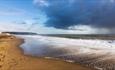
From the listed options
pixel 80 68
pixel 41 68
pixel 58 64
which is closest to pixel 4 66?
pixel 41 68

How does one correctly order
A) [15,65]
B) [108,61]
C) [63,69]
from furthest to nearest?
[108,61], [15,65], [63,69]

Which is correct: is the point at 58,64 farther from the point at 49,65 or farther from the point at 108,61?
the point at 108,61

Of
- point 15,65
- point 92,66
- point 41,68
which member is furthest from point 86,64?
point 15,65

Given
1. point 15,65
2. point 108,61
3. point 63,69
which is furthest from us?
point 108,61

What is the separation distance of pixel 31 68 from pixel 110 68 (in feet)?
14.8

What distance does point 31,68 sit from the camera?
1373 centimetres

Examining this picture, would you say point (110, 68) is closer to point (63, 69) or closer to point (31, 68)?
point (63, 69)

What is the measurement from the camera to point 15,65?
14.3 metres

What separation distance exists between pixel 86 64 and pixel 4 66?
4.92 metres

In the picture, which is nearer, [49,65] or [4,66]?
[4,66]

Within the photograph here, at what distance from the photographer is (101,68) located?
13359 mm

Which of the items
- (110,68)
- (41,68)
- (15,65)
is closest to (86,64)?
(110,68)

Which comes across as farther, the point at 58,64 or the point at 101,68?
the point at 58,64

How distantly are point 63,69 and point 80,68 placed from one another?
98cm
